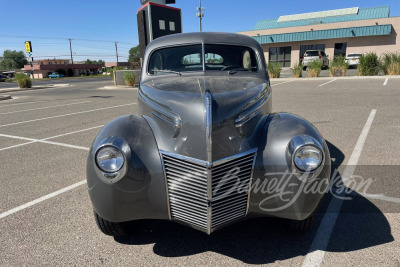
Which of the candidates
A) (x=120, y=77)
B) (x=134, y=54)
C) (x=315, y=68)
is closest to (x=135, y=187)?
(x=315, y=68)

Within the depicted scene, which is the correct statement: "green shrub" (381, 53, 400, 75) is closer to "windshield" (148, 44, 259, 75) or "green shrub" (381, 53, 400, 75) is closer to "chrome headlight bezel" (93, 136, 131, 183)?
"windshield" (148, 44, 259, 75)

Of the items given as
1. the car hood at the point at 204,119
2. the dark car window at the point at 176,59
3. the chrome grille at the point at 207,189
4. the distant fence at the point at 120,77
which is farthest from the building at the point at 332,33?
the chrome grille at the point at 207,189

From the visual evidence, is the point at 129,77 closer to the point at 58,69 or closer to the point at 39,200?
the point at 39,200

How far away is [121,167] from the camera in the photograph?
2.08 meters

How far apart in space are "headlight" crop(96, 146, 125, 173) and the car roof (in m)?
2.05

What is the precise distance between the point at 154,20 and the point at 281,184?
19.3 metres

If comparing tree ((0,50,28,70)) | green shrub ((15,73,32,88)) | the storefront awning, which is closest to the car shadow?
green shrub ((15,73,32,88))

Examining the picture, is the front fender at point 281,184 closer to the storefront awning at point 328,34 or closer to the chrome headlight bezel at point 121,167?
the chrome headlight bezel at point 121,167

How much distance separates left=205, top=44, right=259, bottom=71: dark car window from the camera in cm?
360

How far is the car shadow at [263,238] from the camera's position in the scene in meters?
2.33

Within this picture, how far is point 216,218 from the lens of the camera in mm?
2096

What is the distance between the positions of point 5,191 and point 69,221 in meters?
1.35

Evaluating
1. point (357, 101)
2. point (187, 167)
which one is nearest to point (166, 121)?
point (187, 167)

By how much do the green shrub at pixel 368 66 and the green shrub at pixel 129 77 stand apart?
15392mm
